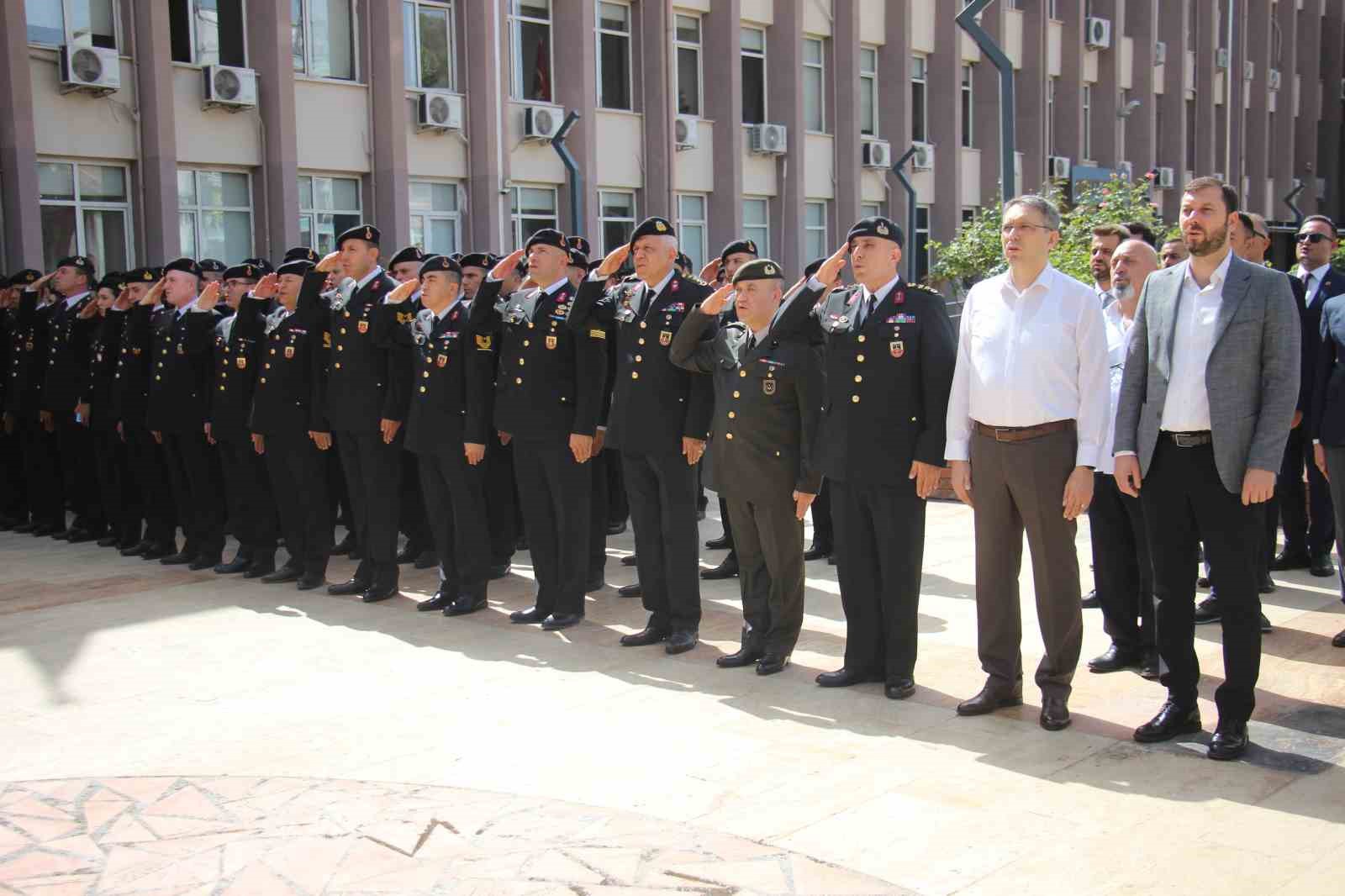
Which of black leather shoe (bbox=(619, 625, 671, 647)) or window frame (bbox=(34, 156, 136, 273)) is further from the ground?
window frame (bbox=(34, 156, 136, 273))

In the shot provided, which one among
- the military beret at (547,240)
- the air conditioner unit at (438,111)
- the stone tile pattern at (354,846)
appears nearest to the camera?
the stone tile pattern at (354,846)

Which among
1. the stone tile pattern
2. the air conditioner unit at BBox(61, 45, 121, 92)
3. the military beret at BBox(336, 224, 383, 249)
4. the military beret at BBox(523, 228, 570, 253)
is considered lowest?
the stone tile pattern

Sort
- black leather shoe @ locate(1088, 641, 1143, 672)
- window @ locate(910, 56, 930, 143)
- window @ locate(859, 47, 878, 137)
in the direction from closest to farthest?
black leather shoe @ locate(1088, 641, 1143, 672)
window @ locate(859, 47, 878, 137)
window @ locate(910, 56, 930, 143)

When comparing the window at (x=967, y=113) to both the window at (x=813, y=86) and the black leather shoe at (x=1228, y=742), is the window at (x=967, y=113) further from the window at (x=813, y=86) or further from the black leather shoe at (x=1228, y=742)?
the black leather shoe at (x=1228, y=742)

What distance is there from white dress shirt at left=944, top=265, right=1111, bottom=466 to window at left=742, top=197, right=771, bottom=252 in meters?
24.1

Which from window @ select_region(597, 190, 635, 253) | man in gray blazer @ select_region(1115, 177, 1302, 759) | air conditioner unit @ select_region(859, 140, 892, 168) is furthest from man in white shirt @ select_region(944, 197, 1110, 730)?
air conditioner unit @ select_region(859, 140, 892, 168)

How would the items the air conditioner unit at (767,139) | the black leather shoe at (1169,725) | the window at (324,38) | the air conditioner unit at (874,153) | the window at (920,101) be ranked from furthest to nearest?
the window at (920,101), the air conditioner unit at (874,153), the air conditioner unit at (767,139), the window at (324,38), the black leather shoe at (1169,725)

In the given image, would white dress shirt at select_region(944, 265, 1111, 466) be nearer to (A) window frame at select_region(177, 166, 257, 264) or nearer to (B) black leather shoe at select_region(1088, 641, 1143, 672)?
(B) black leather shoe at select_region(1088, 641, 1143, 672)

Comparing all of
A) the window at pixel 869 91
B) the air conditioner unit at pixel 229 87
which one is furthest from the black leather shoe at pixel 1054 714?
the window at pixel 869 91

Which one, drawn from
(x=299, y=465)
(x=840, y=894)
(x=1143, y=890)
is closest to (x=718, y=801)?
(x=840, y=894)

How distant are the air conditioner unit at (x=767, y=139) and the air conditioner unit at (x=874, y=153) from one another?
9.80 ft

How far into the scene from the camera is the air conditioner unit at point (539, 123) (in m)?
24.1

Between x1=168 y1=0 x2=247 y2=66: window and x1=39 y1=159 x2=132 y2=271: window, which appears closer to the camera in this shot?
x1=39 y1=159 x2=132 y2=271: window

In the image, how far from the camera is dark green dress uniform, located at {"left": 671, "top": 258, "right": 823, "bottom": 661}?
6.60 m
